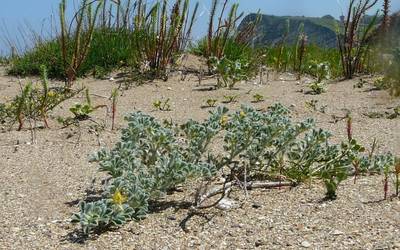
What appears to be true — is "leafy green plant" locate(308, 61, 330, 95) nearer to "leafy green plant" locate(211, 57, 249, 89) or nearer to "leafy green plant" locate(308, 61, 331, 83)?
"leafy green plant" locate(308, 61, 331, 83)

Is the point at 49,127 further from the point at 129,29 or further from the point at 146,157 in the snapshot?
the point at 129,29

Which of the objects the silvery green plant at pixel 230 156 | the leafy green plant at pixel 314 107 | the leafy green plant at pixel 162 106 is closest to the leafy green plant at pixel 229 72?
the leafy green plant at pixel 162 106

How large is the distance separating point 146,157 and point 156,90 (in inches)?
112

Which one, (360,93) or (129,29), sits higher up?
(129,29)

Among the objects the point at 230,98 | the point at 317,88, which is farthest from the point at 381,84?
the point at 230,98

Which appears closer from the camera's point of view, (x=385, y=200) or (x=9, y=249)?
(x=9, y=249)

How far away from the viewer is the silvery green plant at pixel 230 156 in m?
2.34

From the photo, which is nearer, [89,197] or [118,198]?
[118,198]

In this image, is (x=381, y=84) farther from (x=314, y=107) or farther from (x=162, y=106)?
(x=162, y=106)

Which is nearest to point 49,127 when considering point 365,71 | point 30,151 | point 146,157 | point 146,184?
point 30,151

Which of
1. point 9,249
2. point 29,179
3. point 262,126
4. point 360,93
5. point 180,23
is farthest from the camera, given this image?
point 180,23

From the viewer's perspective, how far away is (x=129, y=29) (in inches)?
255

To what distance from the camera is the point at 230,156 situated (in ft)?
8.62

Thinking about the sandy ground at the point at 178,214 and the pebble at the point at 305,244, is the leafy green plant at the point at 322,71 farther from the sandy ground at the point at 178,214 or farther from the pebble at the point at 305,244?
the pebble at the point at 305,244
